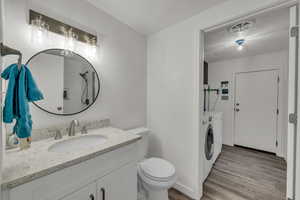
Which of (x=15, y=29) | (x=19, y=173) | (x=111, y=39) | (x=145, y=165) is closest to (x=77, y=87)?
(x=15, y=29)

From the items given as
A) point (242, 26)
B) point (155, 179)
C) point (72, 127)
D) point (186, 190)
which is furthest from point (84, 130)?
point (242, 26)

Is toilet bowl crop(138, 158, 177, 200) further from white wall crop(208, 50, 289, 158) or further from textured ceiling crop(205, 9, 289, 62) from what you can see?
white wall crop(208, 50, 289, 158)

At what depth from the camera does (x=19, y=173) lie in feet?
1.94

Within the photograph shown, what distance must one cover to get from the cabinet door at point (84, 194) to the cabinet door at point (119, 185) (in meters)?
0.04

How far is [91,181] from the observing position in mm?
831

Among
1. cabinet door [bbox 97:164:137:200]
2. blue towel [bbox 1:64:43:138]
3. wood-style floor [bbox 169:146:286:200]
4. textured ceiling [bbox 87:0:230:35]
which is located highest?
textured ceiling [bbox 87:0:230:35]

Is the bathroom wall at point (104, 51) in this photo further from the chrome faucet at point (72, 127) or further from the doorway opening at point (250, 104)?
the doorway opening at point (250, 104)

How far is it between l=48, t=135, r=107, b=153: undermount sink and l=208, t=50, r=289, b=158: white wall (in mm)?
3346

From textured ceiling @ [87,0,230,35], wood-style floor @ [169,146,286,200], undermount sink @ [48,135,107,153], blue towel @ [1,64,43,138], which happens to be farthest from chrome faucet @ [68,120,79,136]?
wood-style floor @ [169,146,286,200]

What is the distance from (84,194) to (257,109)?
3.73 metres

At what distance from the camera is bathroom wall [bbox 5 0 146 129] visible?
0.99m

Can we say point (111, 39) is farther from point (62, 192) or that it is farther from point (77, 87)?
point (62, 192)

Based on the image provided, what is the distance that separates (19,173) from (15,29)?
1.07 metres

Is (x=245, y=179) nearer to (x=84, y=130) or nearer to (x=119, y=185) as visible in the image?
(x=119, y=185)
